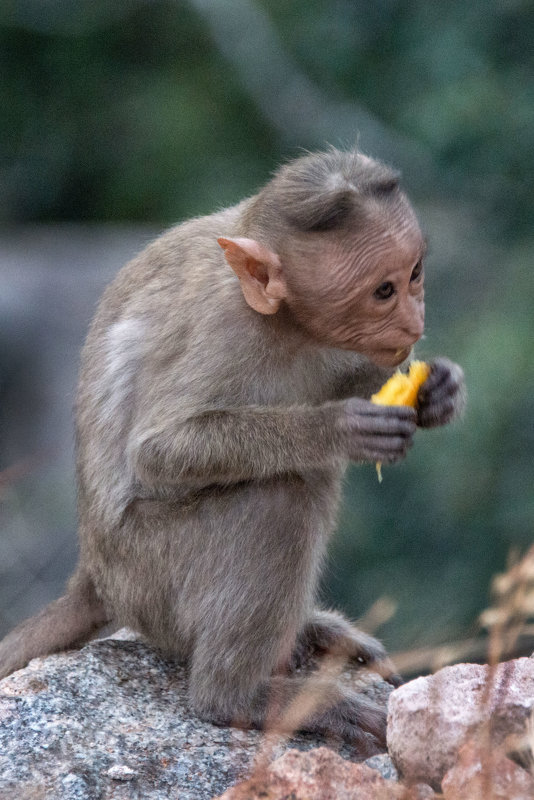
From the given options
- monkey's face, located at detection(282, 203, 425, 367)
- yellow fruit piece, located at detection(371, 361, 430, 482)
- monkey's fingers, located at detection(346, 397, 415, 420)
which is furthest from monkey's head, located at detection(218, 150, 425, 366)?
monkey's fingers, located at detection(346, 397, 415, 420)

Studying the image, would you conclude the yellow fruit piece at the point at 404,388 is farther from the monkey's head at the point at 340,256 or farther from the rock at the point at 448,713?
the rock at the point at 448,713

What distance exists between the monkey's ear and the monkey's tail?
1527mm

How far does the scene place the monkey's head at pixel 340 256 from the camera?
434 cm

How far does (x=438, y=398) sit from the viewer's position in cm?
481

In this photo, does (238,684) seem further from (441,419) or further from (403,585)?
(403,585)

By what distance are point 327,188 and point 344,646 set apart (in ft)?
7.07

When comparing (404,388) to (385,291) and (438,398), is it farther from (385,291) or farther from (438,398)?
(385,291)

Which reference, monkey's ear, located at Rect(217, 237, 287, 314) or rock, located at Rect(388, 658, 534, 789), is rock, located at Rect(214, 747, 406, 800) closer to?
rock, located at Rect(388, 658, 534, 789)

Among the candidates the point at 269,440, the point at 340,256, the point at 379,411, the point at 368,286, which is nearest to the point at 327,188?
the point at 340,256

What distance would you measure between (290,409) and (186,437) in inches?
17.0

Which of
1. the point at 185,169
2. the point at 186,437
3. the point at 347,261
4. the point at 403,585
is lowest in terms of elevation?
the point at 403,585

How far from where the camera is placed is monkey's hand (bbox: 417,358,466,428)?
4801 millimetres

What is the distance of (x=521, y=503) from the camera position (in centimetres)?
916

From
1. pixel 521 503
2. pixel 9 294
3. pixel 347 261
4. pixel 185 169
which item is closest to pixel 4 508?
pixel 9 294
